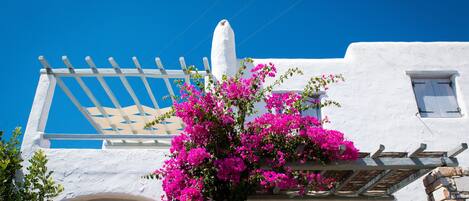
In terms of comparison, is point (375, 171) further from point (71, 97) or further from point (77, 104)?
point (77, 104)

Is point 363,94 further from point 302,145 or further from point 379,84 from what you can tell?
point 302,145

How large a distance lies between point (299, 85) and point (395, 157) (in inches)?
181

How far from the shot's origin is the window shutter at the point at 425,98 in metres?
11.1

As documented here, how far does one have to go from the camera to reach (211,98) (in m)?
6.96

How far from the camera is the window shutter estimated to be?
11070 millimetres

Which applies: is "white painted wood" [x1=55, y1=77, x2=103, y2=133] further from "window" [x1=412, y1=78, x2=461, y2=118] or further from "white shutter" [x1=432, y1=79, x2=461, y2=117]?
"white shutter" [x1=432, y1=79, x2=461, y2=117]

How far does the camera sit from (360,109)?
11.0 m

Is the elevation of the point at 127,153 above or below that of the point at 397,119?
below

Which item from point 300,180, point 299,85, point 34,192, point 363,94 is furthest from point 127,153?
point 363,94

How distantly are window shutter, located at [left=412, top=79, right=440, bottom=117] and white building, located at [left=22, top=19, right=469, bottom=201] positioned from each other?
0.08ft

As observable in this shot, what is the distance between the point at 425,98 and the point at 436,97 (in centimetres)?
28

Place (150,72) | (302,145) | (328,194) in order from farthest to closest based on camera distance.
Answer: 1. (150,72)
2. (328,194)
3. (302,145)

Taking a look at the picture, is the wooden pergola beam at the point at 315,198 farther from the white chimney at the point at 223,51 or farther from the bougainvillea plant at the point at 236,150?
the white chimney at the point at 223,51

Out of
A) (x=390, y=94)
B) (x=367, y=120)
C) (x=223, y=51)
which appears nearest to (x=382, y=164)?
(x=367, y=120)
